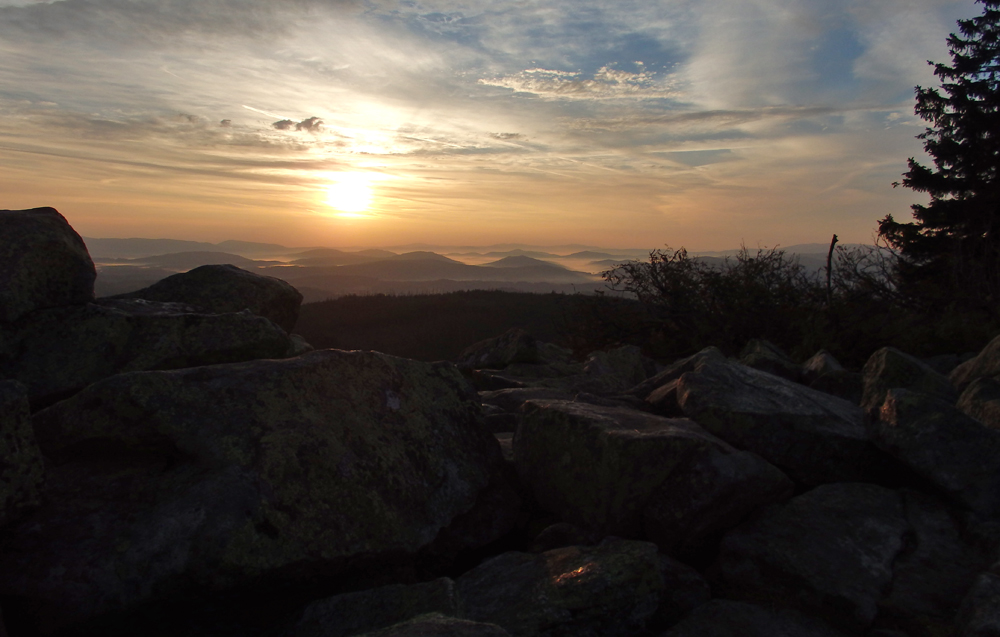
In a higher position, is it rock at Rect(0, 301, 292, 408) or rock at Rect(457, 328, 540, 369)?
rock at Rect(0, 301, 292, 408)

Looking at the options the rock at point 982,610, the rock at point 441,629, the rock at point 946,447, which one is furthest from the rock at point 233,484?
the rock at point 946,447

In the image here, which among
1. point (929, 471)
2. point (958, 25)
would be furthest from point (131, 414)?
point (958, 25)

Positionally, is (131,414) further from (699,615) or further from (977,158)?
(977,158)

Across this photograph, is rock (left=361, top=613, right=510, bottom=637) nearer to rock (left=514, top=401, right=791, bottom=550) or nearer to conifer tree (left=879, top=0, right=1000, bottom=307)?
rock (left=514, top=401, right=791, bottom=550)

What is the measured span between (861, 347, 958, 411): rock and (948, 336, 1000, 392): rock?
41cm

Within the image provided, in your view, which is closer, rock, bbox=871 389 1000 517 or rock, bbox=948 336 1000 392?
rock, bbox=871 389 1000 517

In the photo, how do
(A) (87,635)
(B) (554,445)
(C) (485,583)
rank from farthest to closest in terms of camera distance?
(B) (554,445), (C) (485,583), (A) (87,635)

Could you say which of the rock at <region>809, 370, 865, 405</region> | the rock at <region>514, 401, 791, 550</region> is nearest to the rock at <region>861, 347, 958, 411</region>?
the rock at <region>809, 370, 865, 405</region>

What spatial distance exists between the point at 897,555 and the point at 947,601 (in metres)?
0.42

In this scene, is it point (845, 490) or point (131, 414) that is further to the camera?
point (845, 490)

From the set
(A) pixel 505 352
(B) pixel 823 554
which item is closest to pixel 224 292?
(B) pixel 823 554

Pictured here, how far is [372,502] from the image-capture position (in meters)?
3.57

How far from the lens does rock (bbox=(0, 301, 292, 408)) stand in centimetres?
480

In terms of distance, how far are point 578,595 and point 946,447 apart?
8.83 ft
